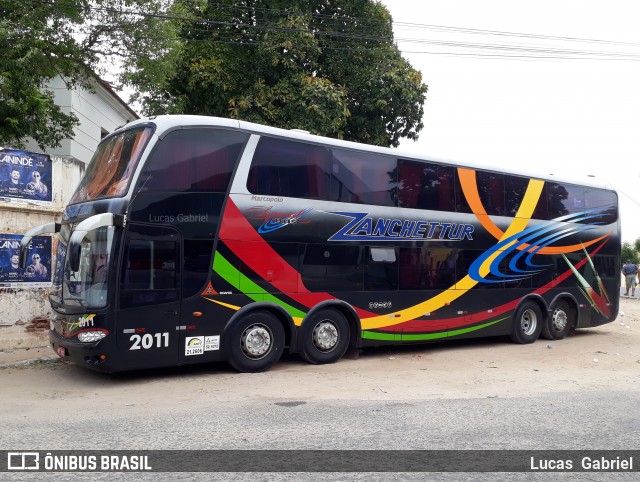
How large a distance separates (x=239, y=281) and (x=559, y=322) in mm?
8770

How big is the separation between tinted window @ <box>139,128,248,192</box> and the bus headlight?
1.98 metres

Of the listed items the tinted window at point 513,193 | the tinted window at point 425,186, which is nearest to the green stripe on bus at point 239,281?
the tinted window at point 425,186

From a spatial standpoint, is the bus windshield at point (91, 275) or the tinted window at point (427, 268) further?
the tinted window at point (427, 268)

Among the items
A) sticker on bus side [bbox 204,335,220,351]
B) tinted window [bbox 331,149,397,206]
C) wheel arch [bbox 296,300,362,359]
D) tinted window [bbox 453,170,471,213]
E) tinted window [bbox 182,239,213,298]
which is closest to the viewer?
tinted window [bbox 182,239,213,298]

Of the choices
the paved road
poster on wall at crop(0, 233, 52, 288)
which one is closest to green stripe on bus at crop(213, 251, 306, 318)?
the paved road

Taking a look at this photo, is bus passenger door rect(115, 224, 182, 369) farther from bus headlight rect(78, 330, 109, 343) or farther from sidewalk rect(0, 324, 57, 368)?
sidewalk rect(0, 324, 57, 368)

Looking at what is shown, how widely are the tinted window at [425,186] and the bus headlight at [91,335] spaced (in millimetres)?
5626

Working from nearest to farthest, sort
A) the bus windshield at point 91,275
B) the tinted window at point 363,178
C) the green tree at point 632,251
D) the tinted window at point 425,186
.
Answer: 1. the bus windshield at point 91,275
2. the tinted window at point 363,178
3. the tinted window at point 425,186
4. the green tree at point 632,251

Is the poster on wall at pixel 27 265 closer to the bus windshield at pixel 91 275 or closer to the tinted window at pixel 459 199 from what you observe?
the bus windshield at pixel 91 275

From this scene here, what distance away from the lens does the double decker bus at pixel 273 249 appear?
27.1 ft

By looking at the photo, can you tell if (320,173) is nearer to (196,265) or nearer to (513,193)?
(196,265)

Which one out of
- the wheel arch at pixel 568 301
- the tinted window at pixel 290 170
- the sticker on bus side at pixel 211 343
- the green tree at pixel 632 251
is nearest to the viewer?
the sticker on bus side at pixel 211 343

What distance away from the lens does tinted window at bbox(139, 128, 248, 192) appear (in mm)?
8398

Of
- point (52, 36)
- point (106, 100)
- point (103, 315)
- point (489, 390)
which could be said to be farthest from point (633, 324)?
point (106, 100)
